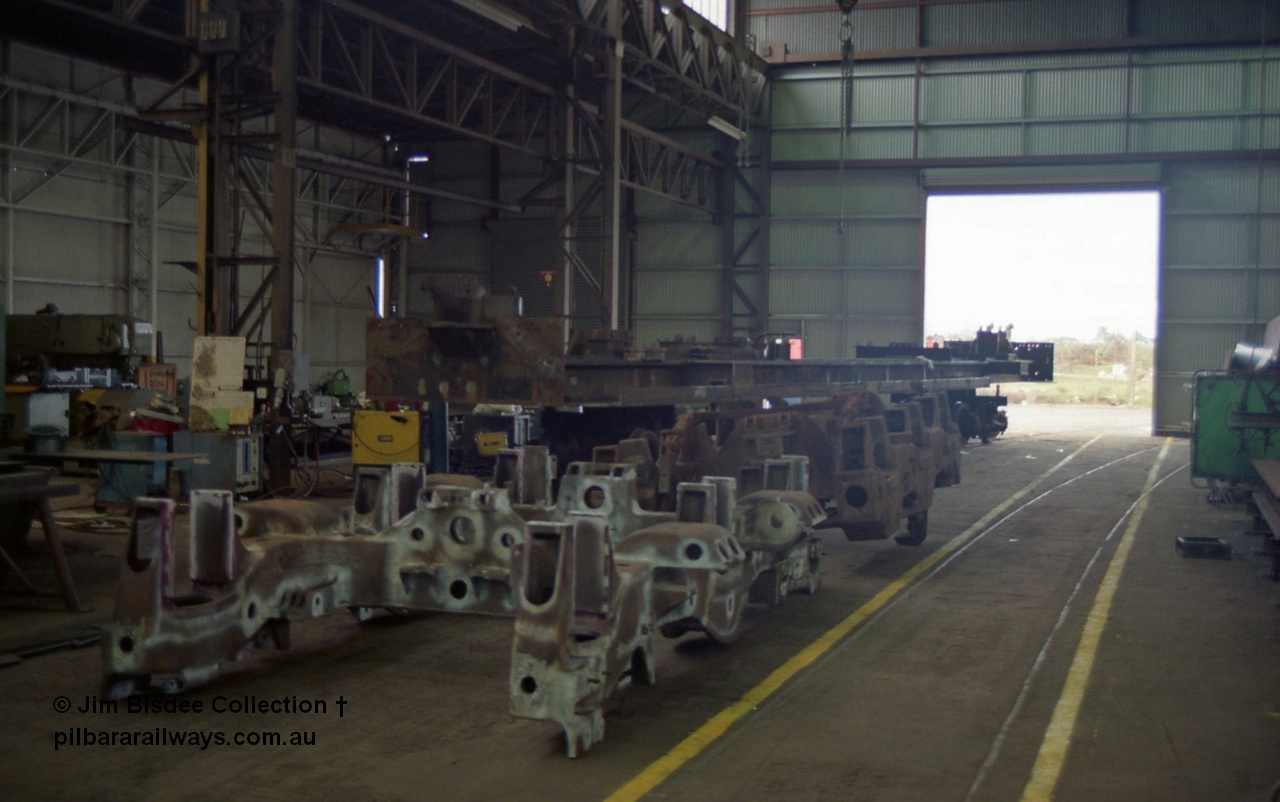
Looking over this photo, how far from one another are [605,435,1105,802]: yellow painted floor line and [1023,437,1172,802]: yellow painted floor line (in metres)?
1.25

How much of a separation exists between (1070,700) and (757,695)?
1467mm

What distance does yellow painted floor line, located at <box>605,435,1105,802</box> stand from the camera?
425cm

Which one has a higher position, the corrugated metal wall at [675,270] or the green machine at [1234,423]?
the corrugated metal wall at [675,270]

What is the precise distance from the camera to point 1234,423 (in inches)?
411

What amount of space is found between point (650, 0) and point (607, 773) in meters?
20.3

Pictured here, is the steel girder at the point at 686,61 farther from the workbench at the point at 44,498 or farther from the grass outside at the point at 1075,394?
the grass outside at the point at 1075,394

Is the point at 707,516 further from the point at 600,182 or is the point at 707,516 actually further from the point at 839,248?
the point at 839,248

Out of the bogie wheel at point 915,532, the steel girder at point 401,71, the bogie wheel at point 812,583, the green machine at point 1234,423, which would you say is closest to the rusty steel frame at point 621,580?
the bogie wheel at point 812,583

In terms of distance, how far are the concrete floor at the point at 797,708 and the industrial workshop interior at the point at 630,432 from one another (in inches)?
1.3

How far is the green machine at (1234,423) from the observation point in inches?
414

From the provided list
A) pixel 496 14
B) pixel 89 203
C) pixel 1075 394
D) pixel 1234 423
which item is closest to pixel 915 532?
pixel 1234 423

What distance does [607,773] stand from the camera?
433 centimetres

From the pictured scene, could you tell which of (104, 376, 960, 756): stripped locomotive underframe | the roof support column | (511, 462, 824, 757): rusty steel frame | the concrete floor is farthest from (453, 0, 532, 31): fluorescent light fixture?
(511, 462, 824, 757): rusty steel frame

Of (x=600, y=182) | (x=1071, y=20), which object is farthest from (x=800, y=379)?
(x=1071, y=20)
